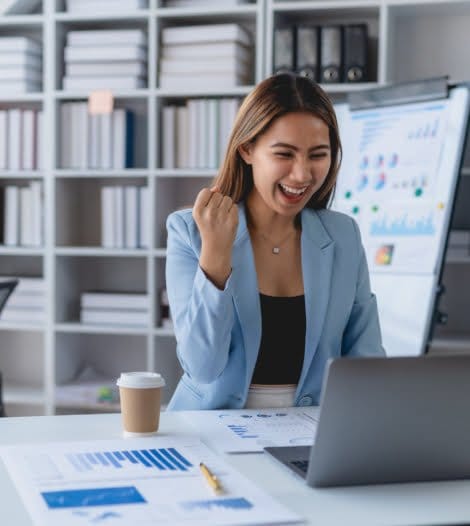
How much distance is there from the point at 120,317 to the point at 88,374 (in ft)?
1.40

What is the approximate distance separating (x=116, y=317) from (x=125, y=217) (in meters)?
0.44

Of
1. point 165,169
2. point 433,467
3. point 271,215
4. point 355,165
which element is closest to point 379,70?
point 355,165

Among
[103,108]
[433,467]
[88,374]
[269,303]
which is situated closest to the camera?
[433,467]

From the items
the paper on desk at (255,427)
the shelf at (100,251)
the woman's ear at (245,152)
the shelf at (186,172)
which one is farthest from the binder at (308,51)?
the paper on desk at (255,427)

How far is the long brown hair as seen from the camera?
178 centimetres

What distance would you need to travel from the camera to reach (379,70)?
3514 millimetres

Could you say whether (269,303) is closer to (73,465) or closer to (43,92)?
(73,465)

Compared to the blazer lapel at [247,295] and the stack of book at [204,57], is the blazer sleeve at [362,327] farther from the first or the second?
the stack of book at [204,57]

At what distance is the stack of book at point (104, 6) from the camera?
3746 millimetres

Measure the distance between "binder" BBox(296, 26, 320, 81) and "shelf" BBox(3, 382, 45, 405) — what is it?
1.82 meters

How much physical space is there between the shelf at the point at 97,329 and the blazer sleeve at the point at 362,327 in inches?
77.8

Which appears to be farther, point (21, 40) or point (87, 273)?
point (87, 273)

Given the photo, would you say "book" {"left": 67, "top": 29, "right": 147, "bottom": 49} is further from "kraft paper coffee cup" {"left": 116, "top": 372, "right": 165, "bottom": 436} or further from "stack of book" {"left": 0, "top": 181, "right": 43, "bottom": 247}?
"kraft paper coffee cup" {"left": 116, "top": 372, "right": 165, "bottom": 436}

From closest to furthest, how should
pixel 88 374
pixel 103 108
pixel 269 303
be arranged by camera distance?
pixel 269 303
pixel 103 108
pixel 88 374
